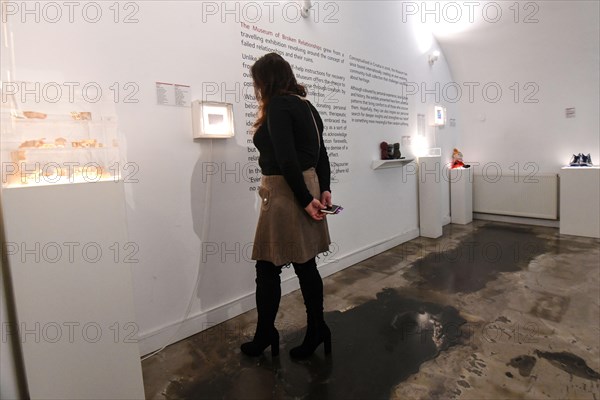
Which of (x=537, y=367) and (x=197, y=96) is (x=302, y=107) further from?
(x=537, y=367)

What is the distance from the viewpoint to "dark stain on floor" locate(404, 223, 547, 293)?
2.87 meters

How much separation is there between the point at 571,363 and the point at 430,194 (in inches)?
107

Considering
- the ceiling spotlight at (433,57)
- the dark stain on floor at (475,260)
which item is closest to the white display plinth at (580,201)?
the dark stain on floor at (475,260)

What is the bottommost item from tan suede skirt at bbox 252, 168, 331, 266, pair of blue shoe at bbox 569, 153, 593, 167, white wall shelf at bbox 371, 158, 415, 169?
tan suede skirt at bbox 252, 168, 331, 266

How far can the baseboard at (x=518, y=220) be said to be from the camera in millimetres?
4696

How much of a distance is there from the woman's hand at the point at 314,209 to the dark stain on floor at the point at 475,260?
1525mm

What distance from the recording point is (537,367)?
67.0 inches

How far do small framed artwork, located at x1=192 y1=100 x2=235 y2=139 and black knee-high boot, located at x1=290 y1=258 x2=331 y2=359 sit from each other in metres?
0.97

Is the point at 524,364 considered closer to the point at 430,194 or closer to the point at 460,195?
the point at 430,194

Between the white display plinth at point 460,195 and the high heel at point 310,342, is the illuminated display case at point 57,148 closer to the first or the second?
the high heel at point 310,342

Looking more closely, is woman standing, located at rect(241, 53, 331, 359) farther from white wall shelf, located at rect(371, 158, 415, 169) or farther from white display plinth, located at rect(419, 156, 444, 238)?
white display plinth, located at rect(419, 156, 444, 238)

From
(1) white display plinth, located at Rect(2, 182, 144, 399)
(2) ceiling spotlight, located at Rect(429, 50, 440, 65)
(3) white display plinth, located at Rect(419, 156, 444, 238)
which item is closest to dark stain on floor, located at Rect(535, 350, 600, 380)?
(1) white display plinth, located at Rect(2, 182, 144, 399)

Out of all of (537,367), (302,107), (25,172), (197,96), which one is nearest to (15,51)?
(25,172)

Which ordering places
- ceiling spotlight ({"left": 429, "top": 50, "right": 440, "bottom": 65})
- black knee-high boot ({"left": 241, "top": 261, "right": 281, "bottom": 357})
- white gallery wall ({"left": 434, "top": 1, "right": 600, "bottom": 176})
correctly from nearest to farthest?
black knee-high boot ({"left": 241, "top": 261, "right": 281, "bottom": 357}), white gallery wall ({"left": 434, "top": 1, "right": 600, "bottom": 176}), ceiling spotlight ({"left": 429, "top": 50, "right": 440, "bottom": 65})
